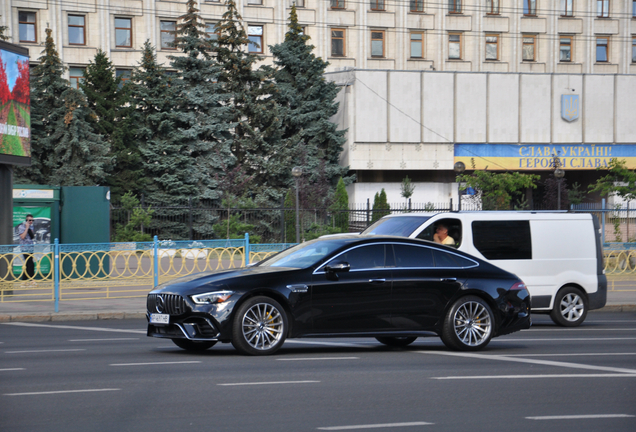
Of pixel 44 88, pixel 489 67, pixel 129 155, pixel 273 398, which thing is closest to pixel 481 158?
pixel 489 67

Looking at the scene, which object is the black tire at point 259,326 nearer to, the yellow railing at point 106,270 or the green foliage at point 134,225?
the yellow railing at point 106,270

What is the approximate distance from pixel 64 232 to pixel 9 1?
30.6 metres

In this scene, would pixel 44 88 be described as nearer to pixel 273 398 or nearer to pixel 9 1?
pixel 9 1

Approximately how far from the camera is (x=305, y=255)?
420 inches

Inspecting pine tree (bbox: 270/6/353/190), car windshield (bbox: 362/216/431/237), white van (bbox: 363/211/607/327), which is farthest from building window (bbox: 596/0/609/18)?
car windshield (bbox: 362/216/431/237)

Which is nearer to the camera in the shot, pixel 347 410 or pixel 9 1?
pixel 347 410

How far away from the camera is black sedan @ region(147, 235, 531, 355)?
32.0 ft

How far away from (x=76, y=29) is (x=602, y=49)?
119 feet

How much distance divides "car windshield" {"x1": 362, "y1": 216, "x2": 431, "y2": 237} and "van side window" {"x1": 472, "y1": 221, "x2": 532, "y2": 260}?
1.07m

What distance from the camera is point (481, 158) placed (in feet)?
163

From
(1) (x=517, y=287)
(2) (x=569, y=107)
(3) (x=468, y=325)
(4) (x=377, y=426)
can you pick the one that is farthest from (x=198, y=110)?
(4) (x=377, y=426)

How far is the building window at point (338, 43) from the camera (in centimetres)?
5475

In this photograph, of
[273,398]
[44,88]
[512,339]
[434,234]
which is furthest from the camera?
[44,88]

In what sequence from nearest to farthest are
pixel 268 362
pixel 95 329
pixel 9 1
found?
pixel 268 362
pixel 95 329
pixel 9 1
